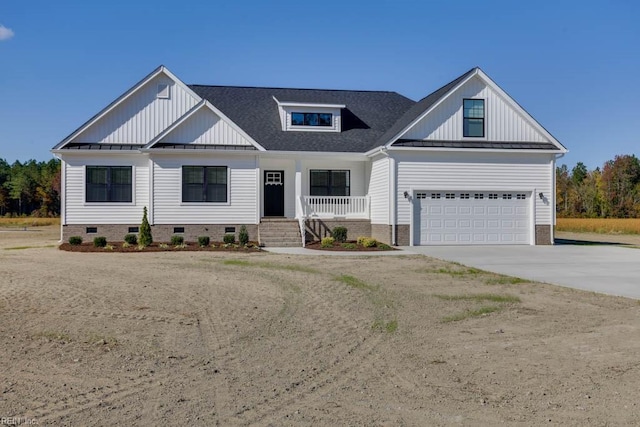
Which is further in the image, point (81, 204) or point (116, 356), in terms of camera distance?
point (81, 204)

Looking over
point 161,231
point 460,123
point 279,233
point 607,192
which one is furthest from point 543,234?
point 607,192

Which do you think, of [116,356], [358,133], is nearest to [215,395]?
[116,356]

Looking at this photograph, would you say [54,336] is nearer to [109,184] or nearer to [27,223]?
[109,184]

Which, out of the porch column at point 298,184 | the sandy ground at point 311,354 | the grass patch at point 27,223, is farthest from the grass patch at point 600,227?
the grass patch at point 27,223

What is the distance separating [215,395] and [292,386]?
757mm

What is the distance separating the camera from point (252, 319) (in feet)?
28.8

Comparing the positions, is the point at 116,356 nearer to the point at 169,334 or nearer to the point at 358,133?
the point at 169,334

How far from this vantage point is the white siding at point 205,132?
77.9 feet

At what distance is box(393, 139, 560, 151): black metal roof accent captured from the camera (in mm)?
23234

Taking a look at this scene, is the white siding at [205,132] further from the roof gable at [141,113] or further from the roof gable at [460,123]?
the roof gable at [460,123]

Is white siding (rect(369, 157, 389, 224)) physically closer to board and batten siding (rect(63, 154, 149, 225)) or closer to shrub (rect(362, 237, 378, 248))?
shrub (rect(362, 237, 378, 248))

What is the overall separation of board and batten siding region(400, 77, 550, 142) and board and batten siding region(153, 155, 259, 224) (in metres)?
6.79

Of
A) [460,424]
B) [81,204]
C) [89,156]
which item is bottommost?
[460,424]

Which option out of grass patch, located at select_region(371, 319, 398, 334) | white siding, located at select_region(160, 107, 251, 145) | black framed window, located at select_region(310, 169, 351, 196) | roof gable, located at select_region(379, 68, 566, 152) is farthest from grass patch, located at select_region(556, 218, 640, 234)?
grass patch, located at select_region(371, 319, 398, 334)
